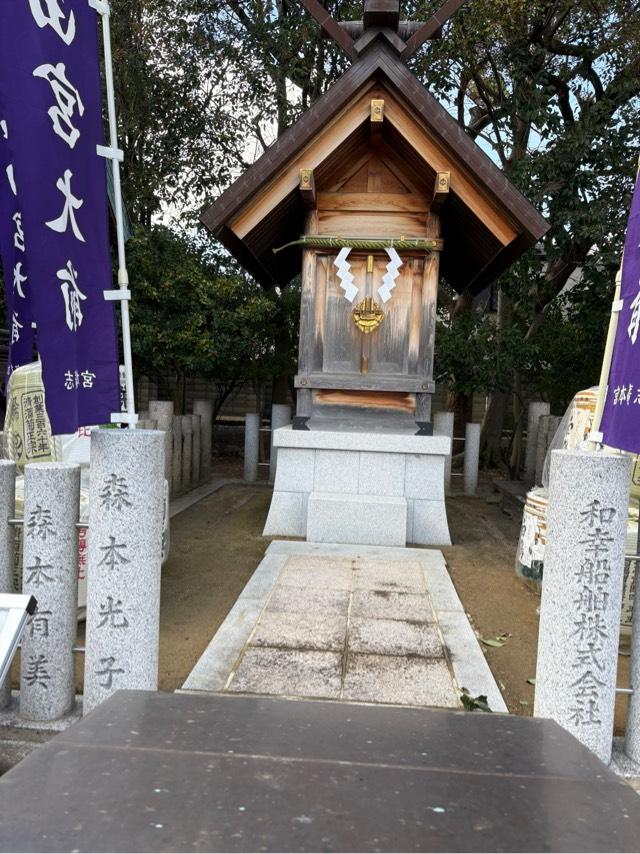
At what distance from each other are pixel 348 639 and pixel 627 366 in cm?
253

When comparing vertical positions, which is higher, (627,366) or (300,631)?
(627,366)

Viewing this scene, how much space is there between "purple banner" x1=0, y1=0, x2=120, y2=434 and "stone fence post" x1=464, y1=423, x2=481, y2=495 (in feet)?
30.2

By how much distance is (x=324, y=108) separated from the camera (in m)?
6.54

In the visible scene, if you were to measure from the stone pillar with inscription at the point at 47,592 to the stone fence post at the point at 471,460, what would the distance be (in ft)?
30.5

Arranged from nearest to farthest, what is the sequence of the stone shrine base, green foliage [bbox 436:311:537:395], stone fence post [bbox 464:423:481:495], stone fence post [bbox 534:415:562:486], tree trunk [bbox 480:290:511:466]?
the stone shrine base < stone fence post [bbox 534:415:562:486] < green foliage [bbox 436:311:537:395] < stone fence post [bbox 464:423:481:495] < tree trunk [bbox 480:290:511:466]

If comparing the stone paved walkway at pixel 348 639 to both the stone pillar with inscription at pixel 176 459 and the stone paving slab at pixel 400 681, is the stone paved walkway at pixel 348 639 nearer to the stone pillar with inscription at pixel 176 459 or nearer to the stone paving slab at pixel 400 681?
the stone paving slab at pixel 400 681

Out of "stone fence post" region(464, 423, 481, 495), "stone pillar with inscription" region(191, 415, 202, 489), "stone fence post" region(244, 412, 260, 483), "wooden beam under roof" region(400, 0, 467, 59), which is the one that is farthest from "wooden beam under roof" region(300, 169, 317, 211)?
"stone fence post" region(464, 423, 481, 495)

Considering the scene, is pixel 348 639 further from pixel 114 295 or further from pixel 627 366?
pixel 114 295

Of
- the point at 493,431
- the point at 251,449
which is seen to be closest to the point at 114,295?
the point at 251,449

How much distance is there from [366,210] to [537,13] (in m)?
5.87

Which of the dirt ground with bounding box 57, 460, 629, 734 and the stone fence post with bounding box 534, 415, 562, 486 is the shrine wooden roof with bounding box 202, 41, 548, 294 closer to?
the dirt ground with bounding box 57, 460, 629, 734

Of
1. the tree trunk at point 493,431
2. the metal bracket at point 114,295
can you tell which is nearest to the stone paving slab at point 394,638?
the metal bracket at point 114,295

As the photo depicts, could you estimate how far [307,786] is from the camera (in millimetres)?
1376

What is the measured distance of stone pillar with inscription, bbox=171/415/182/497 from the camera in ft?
32.5
